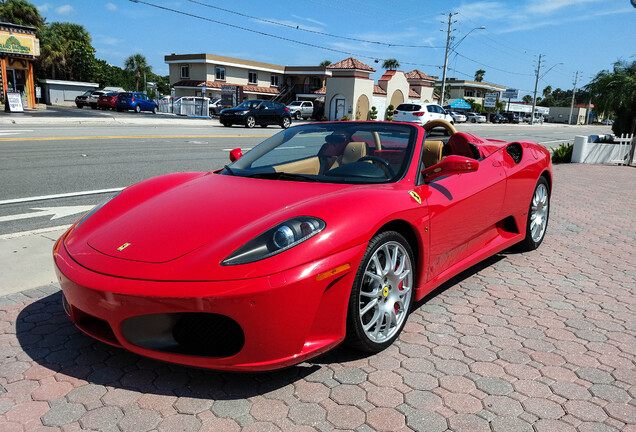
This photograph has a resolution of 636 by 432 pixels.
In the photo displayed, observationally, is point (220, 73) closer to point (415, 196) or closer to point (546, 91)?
point (415, 196)

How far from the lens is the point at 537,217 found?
499cm

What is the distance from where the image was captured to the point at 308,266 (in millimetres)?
2318

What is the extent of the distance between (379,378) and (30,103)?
129ft

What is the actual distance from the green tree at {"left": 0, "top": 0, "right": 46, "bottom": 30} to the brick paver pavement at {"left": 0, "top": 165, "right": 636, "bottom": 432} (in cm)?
5621

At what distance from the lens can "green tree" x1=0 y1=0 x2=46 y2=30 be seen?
4900 cm

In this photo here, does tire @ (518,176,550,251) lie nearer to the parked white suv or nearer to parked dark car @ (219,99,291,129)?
parked dark car @ (219,99,291,129)

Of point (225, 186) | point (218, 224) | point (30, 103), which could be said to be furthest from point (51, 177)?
point (30, 103)

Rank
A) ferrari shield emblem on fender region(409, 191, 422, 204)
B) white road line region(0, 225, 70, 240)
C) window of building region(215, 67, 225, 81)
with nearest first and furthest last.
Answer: ferrari shield emblem on fender region(409, 191, 422, 204)
white road line region(0, 225, 70, 240)
window of building region(215, 67, 225, 81)

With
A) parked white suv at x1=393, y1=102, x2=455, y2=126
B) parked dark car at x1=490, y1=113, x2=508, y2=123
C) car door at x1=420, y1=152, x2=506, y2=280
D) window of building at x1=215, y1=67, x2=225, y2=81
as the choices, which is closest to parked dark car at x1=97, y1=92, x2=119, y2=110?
window of building at x1=215, y1=67, x2=225, y2=81

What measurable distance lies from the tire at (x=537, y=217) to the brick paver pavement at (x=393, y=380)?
1103 millimetres

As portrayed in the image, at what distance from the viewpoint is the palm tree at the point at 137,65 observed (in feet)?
259

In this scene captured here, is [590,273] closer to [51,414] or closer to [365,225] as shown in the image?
[365,225]

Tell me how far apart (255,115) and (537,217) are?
74.3ft

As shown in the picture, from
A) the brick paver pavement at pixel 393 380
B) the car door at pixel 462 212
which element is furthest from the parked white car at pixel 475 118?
the brick paver pavement at pixel 393 380
